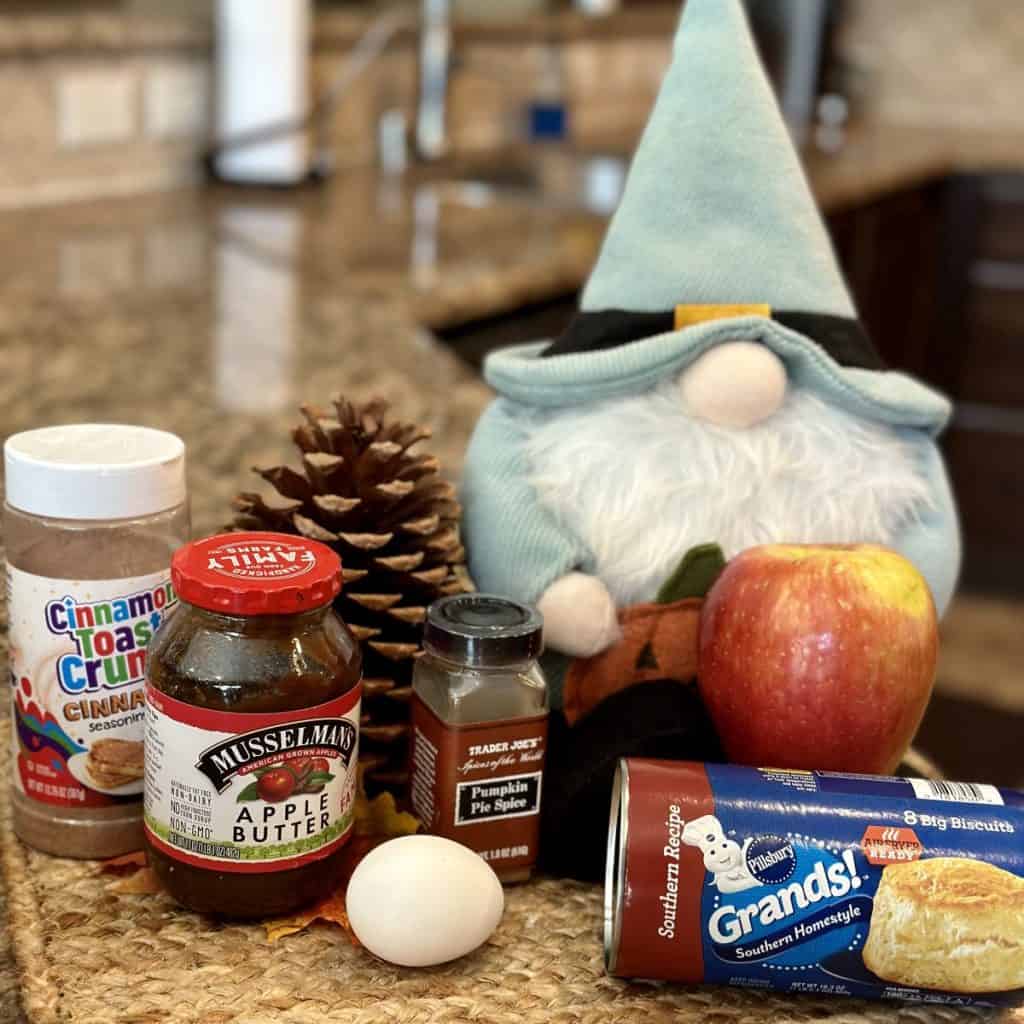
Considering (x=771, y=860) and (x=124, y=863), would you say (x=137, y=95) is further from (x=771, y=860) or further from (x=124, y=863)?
(x=771, y=860)

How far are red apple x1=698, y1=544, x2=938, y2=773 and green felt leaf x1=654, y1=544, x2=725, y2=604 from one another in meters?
0.04

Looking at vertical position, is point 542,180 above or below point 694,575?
above

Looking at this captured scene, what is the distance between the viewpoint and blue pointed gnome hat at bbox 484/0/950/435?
2.10 ft

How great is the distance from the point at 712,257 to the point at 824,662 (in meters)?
0.20

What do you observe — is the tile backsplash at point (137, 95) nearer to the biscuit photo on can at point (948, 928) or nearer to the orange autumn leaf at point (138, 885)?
the orange autumn leaf at point (138, 885)

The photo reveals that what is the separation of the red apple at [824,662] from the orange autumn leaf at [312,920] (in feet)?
0.60

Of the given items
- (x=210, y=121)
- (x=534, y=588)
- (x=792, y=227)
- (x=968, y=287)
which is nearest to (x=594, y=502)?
(x=534, y=588)

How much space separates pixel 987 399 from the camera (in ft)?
9.90

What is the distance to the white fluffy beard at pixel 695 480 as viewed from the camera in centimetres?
64

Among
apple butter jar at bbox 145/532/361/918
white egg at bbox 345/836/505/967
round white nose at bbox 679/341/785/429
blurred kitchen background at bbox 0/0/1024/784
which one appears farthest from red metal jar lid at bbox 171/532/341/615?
blurred kitchen background at bbox 0/0/1024/784

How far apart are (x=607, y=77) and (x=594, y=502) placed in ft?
8.75

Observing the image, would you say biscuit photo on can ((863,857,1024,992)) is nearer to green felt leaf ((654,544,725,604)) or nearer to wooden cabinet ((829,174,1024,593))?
green felt leaf ((654,544,725,604))

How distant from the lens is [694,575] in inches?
25.1

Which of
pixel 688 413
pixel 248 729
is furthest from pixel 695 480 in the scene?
pixel 248 729
